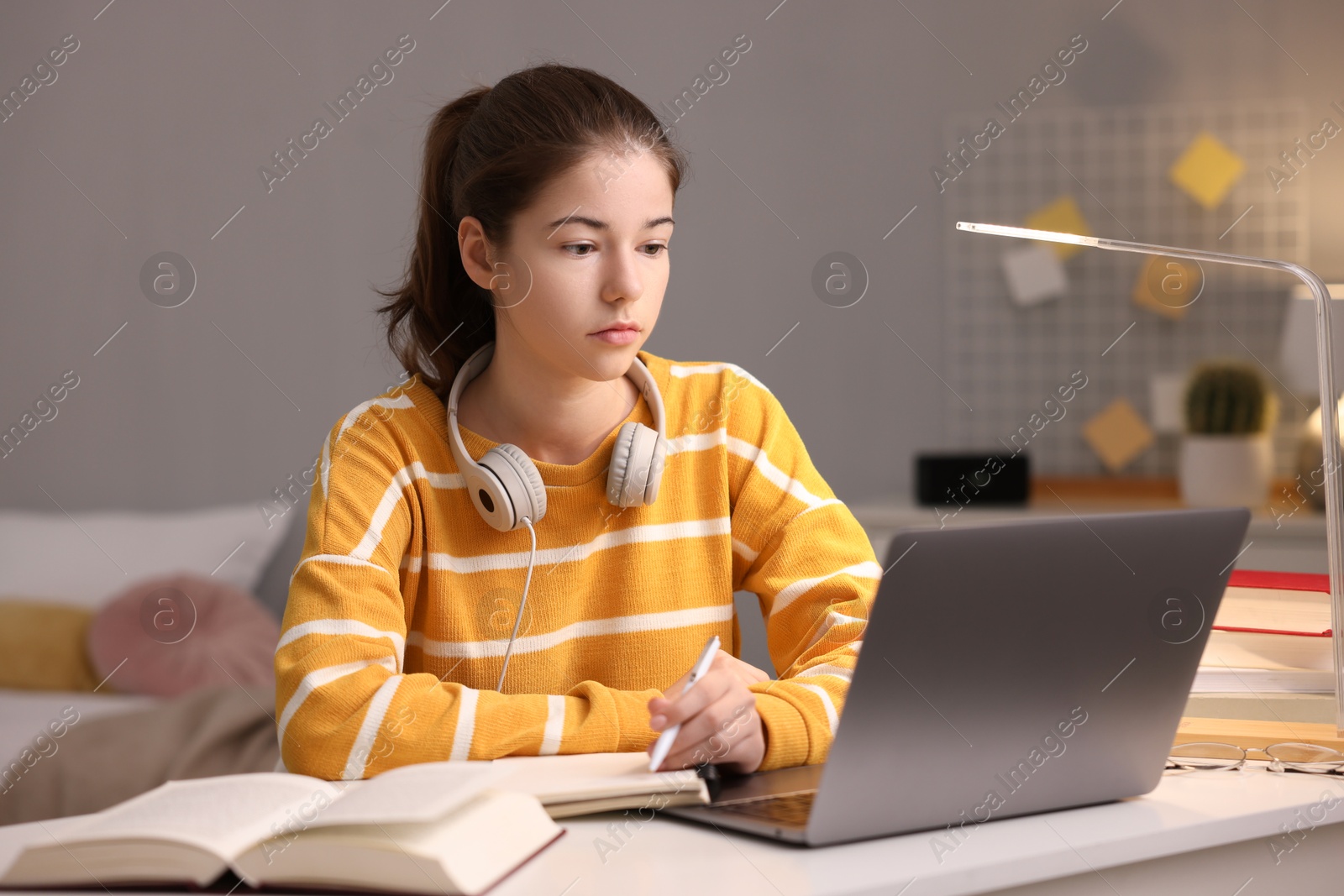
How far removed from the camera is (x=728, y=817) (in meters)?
0.71

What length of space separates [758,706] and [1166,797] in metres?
0.28

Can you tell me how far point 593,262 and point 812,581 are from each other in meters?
0.36

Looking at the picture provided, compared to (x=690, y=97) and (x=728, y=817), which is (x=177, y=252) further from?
(x=728, y=817)

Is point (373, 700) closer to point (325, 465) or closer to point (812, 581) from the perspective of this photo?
point (325, 465)

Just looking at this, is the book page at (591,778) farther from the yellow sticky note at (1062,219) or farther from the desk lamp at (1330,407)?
the yellow sticky note at (1062,219)

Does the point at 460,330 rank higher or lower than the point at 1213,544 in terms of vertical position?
higher

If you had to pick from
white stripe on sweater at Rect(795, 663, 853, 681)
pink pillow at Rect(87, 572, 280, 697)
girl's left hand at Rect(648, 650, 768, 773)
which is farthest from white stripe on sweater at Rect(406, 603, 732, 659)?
pink pillow at Rect(87, 572, 280, 697)

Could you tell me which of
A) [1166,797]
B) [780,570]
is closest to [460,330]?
[780,570]

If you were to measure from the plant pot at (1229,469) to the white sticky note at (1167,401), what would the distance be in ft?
0.59

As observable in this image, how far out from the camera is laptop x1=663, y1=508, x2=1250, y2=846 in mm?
651

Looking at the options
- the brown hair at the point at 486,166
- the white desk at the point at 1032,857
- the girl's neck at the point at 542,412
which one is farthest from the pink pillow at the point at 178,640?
the white desk at the point at 1032,857

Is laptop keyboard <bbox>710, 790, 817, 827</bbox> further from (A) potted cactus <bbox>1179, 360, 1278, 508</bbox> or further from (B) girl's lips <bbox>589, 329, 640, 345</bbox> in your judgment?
(A) potted cactus <bbox>1179, 360, 1278, 508</bbox>

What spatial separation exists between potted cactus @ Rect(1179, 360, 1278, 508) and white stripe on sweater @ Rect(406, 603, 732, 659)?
1470 mm

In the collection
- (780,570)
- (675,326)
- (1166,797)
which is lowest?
(1166,797)
